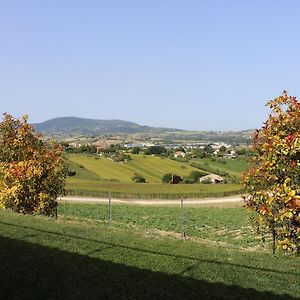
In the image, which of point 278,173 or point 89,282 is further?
point 278,173

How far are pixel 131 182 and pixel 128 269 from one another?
7784cm

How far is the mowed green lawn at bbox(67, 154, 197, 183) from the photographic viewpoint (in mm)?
97519

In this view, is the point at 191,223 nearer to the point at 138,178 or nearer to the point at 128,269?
the point at 128,269

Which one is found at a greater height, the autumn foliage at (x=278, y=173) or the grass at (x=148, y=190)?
the autumn foliage at (x=278, y=173)

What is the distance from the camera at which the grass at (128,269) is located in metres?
9.38

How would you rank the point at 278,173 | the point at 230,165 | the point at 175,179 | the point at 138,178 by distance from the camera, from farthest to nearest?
the point at 230,165 < the point at 175,179 < the point at 138,178 < the point at 278,173

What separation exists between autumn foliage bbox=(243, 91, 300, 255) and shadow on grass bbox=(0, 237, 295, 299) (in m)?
2.52

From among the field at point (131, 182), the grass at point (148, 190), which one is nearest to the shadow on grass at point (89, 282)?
the field at point (131, 182)

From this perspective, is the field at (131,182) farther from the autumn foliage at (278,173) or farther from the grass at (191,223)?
the autumn foliage at (278,173)

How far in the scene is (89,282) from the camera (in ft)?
32.0

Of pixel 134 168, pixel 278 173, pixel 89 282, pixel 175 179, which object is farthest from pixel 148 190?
pixel 89 282

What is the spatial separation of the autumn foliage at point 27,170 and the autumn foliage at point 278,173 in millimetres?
12210

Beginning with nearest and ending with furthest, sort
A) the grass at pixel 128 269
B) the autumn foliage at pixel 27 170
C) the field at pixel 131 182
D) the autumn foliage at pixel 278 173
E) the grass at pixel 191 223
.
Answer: the grass at pixel 128 269
the autumn foliage at pixel 278 173
the autumn foliage at pixel 27 170
the grass at pixel 191 223
the field at pixel 131 182

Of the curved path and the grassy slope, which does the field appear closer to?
the grassy slope
